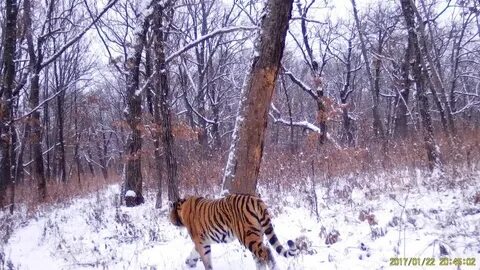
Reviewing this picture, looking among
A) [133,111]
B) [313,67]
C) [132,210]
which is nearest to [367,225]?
[132,210]

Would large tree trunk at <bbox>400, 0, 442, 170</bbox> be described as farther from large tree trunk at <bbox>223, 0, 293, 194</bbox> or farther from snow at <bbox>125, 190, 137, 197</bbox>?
snow at <bbox>125, 190, 137, 197</bbox>

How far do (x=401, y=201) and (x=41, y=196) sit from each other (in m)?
13.2

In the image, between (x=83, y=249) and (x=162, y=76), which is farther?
(x=162, y=76)

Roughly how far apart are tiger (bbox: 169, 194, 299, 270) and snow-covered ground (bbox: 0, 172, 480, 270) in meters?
0.27

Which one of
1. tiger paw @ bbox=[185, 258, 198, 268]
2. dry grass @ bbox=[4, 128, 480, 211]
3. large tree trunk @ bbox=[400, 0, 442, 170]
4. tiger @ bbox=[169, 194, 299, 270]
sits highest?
large tree trunk @ bbox=[400, 0, 442, 170]

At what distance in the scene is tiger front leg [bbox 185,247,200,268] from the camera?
586cm

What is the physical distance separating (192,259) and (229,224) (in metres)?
0.95

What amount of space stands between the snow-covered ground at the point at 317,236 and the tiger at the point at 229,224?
274 mm

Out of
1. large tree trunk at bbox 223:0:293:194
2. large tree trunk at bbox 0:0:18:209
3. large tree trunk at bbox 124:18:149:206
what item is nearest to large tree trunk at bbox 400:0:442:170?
large tree trunk at bbox 223:0:293:194

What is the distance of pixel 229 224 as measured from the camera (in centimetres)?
529

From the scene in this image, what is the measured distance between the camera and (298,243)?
5770 millimetres

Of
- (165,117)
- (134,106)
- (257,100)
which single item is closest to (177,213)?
(257,100)

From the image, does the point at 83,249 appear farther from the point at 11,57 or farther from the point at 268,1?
the point at 11,57

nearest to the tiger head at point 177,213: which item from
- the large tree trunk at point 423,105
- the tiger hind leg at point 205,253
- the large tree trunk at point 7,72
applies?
the tiger hind leg at point 205,253
